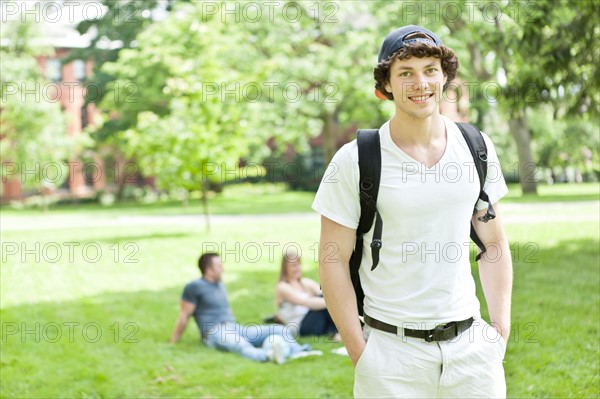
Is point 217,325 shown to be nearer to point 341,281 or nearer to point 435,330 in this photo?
point 341,281

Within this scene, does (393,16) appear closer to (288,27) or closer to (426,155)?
(288,27)

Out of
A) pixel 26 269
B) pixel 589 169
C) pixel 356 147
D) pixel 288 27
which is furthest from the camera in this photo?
pixel 589 169

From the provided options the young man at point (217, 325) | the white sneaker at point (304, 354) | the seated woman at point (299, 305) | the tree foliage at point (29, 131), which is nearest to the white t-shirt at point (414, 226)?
the white sneaker at point (304, 354)

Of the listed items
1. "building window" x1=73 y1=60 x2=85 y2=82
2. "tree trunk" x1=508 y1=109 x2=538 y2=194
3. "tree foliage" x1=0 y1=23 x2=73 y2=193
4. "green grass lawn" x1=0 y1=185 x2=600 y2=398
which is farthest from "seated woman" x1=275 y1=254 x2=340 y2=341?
"building window" x1=73 y1=60 x2=85 y2=82

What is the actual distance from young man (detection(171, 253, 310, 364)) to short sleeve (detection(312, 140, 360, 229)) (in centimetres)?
506

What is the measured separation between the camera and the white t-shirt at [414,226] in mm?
2455

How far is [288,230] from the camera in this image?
1925cm

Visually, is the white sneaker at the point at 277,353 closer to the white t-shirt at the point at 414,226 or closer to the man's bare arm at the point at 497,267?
the man's bare arm at the point at 497,267

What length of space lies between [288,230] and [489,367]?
16.7m

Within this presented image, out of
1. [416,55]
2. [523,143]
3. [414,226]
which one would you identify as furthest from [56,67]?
[414,226]

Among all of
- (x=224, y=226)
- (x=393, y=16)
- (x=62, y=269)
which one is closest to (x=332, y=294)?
(x=62, y=269)

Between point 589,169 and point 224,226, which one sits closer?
point 224,226

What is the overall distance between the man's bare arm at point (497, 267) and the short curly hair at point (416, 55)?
52 cm

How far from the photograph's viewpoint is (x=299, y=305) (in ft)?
27.6
